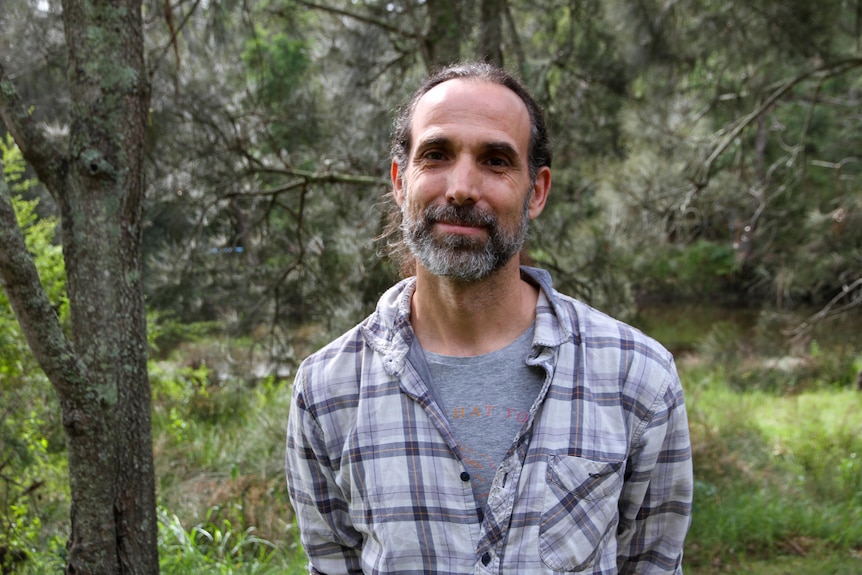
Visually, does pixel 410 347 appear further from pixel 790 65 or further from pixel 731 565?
pixel 790 65

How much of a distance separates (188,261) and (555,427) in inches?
138

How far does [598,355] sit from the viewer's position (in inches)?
57.3

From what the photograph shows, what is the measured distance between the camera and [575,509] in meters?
1.33

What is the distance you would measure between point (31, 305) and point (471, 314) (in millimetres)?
1059

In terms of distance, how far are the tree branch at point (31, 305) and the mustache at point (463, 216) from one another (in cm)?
96

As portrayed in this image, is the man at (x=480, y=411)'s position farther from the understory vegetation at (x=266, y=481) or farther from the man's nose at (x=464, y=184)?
the understory vegetation at (x=266, y=481)

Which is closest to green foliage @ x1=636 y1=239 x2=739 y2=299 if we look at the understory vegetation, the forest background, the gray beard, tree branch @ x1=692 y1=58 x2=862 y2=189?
the understory vegetation

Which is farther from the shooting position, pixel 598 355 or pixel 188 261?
pixel 188 261

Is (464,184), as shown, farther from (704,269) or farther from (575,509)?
(704,269)

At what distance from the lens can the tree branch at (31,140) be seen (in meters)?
1.82

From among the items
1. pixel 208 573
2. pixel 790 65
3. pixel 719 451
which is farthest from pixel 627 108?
pixel 208 573

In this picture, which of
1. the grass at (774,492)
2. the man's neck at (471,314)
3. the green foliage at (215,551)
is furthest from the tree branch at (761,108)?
the man's neck at (471,314)

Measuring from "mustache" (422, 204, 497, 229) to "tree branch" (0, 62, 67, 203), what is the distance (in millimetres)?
1107

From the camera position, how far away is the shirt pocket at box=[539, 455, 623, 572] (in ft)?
4.28
